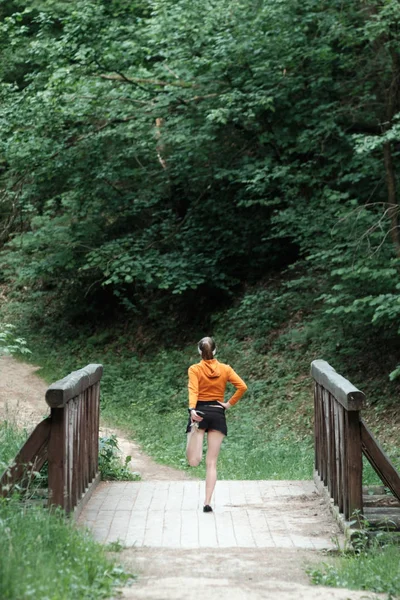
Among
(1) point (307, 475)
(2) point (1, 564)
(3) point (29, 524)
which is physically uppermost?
(2) point (1, 564)

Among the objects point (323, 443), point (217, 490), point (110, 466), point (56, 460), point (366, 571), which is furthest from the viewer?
point (110, 466)

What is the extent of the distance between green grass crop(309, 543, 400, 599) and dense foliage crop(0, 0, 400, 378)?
5642mm

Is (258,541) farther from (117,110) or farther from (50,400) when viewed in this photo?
(117,110)

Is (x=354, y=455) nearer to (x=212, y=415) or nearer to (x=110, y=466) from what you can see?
(x=212, y=415)

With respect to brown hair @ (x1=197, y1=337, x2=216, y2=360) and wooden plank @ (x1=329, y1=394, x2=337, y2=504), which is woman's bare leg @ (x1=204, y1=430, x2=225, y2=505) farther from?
wooden plank @ (x1=329, y1=394, x2=337, y2=504)

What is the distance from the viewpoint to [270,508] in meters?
7.97

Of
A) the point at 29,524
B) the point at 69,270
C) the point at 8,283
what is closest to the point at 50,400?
the point at 29,524

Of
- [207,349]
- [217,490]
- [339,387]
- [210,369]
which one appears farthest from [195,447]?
[339,387]

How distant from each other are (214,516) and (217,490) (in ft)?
3.81

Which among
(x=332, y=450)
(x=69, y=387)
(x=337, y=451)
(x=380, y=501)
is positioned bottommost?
(x=380, y=501)

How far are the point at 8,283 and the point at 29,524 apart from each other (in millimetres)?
23253

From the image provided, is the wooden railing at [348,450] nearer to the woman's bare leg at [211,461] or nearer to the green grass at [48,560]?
the woman's bare leg at [211,461]

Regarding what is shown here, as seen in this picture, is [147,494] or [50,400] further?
[147,494]

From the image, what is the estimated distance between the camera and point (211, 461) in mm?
7809
